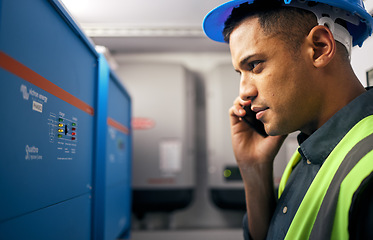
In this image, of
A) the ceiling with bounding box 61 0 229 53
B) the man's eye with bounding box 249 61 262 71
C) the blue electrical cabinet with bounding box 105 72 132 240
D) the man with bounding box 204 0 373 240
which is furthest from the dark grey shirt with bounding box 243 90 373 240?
the ceiling with bounding box 61 0 229 53

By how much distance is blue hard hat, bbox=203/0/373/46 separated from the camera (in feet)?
2.49

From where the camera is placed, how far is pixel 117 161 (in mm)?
1635

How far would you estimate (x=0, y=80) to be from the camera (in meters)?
0.57

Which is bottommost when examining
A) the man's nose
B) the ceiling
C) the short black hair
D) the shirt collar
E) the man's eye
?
the shirt collar

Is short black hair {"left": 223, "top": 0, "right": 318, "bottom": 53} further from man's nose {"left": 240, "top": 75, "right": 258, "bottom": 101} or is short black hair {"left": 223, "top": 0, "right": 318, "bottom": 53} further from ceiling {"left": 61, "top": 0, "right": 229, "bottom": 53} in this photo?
ceiling {"left": 61, "top": 0, "right": 229, "bottom": 53}

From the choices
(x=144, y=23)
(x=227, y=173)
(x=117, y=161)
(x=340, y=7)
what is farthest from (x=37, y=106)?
(x=227, y=173)

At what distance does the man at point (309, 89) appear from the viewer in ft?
2.20

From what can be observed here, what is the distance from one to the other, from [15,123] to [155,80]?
1792 millimetres

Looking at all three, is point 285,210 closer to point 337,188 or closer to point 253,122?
point 337,188

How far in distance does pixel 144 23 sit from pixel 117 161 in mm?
856

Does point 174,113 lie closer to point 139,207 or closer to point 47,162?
point 139,207

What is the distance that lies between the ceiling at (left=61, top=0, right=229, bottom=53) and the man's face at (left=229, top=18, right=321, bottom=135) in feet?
2.35

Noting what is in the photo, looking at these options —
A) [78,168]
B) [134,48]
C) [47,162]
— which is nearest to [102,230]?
[78,168]

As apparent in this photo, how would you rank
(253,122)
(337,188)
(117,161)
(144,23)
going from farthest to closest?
(144,23), (117,161), (253,122), (337,188)
